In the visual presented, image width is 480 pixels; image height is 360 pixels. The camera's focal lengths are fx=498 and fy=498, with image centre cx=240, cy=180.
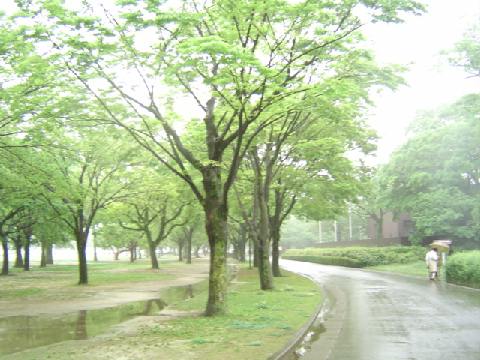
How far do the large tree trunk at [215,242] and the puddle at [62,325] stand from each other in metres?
2.69

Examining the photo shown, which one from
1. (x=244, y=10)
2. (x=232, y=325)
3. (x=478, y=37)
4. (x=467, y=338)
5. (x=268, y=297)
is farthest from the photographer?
(x=478, y=37)

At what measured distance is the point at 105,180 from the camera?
29266 mm

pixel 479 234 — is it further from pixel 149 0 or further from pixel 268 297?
pixel 149 0

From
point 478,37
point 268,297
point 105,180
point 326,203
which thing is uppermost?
point 478,37

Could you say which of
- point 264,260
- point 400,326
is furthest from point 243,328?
point 264,260

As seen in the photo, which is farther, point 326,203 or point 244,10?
point 326,203

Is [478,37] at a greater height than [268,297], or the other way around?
[478,37]

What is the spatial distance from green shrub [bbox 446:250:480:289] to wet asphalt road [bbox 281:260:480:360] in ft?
2.96

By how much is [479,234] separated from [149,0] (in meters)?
30.1

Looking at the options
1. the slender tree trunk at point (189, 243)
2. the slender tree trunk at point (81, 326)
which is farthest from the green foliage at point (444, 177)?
the slender tree trunk at point (189, 243)

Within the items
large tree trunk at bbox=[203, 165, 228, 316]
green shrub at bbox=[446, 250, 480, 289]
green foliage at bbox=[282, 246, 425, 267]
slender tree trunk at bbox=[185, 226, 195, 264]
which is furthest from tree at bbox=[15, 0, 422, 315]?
slender tree trunk at bbox=[185, 226, 195, 264]

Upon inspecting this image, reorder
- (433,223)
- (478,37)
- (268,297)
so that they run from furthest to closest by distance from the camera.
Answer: (433,223), (478,37), (268,297)

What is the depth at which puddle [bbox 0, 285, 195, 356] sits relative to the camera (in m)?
10.7

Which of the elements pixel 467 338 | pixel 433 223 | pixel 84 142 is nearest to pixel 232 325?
pixel 467 338
